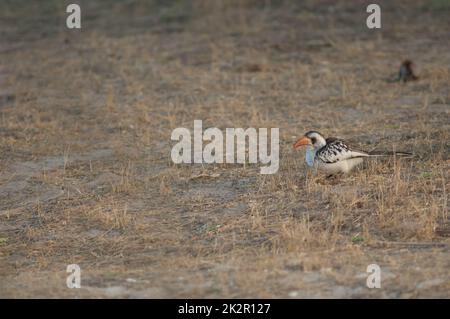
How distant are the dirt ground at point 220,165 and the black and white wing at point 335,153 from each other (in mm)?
188

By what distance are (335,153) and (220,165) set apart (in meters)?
1.41

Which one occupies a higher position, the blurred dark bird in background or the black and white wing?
the blurred dark bird in background

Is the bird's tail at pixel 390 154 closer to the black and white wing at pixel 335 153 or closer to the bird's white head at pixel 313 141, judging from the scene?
the black and white wing at pixel 335 153

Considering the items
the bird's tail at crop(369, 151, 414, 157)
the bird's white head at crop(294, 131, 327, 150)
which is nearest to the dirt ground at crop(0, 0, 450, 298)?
the bird's tail at crop(369, 151, 414, 157)

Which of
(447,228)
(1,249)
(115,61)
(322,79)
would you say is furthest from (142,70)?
(447,228)

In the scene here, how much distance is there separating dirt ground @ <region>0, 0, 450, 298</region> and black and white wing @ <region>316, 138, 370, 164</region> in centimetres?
19

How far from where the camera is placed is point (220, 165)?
8.92 meters

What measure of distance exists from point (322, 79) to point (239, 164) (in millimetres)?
3595

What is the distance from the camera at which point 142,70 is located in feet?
43.1

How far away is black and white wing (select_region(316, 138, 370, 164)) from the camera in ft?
25.9

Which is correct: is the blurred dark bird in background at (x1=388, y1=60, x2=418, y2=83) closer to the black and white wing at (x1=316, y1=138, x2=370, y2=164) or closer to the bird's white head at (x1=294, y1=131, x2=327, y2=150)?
the bird's white head at (x1=294, y1=131, x2=327, y2=150)

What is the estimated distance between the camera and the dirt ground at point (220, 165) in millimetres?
6281
